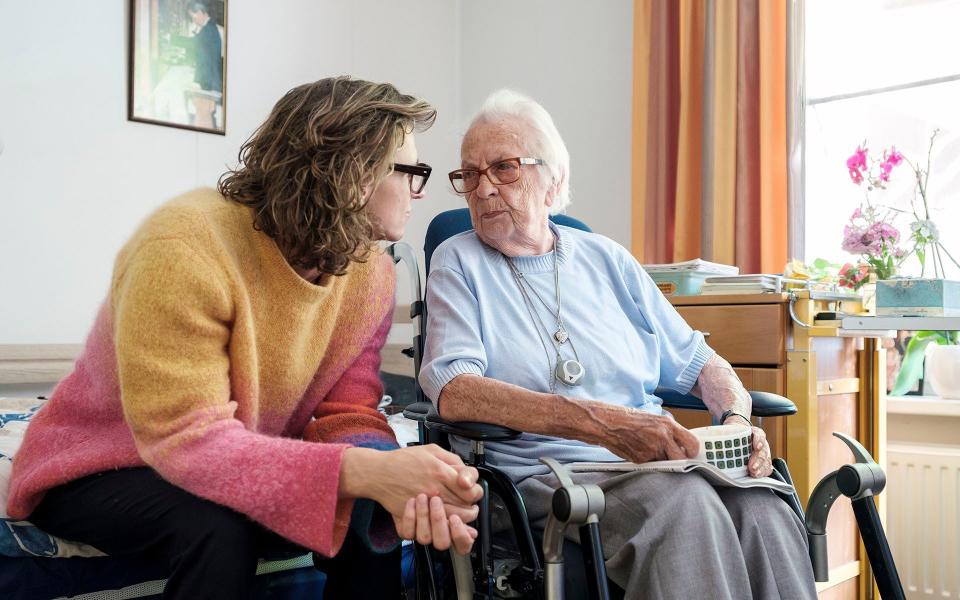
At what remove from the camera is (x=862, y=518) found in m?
1.41

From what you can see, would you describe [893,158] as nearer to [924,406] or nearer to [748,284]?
[748,284]

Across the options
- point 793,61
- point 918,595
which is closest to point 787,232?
point 793,61

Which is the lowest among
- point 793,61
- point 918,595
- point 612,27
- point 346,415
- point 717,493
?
point 918,595

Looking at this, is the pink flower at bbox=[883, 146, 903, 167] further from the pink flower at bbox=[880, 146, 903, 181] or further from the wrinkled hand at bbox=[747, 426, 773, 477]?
the wrinkled hand at bbox=[747, 426, 773, 477]

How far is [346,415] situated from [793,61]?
7.09 feet

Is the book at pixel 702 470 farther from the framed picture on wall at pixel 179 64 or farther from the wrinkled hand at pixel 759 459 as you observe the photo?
the framed picture on wall at pixel 179 64

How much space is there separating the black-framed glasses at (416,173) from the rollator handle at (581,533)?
54cm

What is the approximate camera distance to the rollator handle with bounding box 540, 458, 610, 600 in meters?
1.13

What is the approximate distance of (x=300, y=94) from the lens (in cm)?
132

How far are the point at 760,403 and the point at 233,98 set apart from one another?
7.99 ft

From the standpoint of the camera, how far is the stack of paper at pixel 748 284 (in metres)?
2.34

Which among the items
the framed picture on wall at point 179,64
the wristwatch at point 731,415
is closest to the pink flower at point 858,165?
the wristwatch at point 731,415

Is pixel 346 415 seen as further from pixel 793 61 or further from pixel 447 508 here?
pixel 793 61

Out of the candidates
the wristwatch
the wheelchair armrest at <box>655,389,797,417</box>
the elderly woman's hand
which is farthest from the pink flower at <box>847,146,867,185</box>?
the elderly woman's hand
